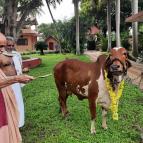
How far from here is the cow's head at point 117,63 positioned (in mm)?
7164

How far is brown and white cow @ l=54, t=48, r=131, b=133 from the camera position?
23.9ft

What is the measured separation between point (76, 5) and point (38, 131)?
1148 inches

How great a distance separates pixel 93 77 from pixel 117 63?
0.94m

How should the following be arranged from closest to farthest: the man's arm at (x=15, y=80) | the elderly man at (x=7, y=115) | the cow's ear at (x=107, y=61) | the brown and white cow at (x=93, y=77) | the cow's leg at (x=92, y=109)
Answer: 1. the man's arm at (x=15, y=80)
2. the elderly man at (x=7, y=115)
3. the brown and white cow at (x=93, y=77)
4. the cow's ear at (x=107, y=61)
5. the cow's leg at (x=92, y=109)

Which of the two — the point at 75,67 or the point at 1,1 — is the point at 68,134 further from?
the point at 1,1

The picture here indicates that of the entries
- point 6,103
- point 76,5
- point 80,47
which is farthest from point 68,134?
point 80,47

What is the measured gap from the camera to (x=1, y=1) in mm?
27469

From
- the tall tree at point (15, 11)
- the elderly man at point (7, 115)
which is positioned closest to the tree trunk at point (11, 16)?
the tall tree at point (15, 11)

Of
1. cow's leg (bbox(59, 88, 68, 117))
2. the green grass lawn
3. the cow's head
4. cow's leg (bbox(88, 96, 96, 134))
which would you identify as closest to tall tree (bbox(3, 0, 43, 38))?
the green grass lawn

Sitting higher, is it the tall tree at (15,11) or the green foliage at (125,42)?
the tall tree at (15,11)

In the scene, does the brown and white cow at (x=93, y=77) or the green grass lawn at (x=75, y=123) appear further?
the green grass lawn at (x=75, y=123)

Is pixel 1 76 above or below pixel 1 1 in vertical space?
below

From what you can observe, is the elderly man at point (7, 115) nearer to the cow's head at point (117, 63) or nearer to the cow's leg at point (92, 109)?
the cow's head at point (117, 63)

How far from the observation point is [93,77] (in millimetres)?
8000
